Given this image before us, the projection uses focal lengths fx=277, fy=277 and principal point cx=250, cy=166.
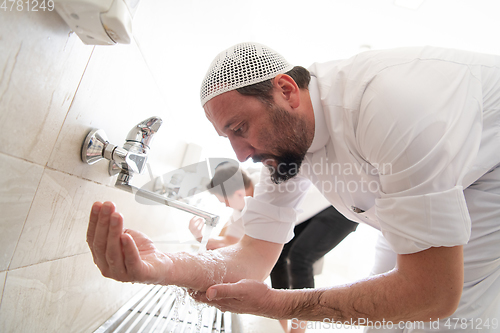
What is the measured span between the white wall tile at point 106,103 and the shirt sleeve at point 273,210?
41 centimetres

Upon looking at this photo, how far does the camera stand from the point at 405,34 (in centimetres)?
154

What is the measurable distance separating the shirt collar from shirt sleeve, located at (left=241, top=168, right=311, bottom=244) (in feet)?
0.66

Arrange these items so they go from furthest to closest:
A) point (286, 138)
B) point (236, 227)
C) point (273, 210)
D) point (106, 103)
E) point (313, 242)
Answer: point (236, 227) → point (313, 242) → point (273, 210) → point (286, 138) → point (106, 103)

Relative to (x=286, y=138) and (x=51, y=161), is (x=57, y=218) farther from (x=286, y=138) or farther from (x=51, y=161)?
(x=286, y=138)

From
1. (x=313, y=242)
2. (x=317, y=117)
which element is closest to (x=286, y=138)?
(x=317, y=117)

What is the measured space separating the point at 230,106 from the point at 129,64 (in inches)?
9.9

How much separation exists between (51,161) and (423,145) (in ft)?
1.96

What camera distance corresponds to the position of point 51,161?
429 mm

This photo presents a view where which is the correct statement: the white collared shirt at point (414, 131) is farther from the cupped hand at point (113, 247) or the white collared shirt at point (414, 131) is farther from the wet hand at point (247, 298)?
the cupped hand at point (113, 247)

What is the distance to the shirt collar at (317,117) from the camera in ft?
2.25

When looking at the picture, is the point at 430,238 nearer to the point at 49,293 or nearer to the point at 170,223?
the point at 49,293

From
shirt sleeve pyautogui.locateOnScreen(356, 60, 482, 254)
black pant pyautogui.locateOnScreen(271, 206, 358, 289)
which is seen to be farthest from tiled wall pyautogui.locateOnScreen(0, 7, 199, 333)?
black pant pyautogui.locateOnScreen(271, 206, 358, 289)

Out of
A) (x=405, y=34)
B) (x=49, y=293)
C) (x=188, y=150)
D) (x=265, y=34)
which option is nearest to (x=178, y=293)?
(x=49, y=293)

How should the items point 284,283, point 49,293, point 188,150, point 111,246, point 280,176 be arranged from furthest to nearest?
point 188,150, point 284,283, point 280,176, point 49,293, point 111,246
